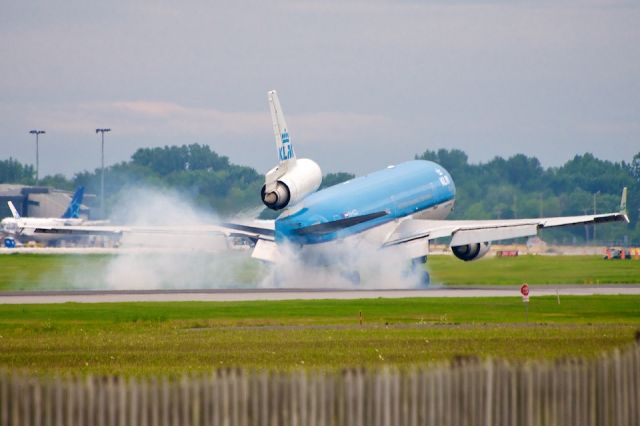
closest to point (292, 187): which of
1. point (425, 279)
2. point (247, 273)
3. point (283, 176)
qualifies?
point (283, 176)

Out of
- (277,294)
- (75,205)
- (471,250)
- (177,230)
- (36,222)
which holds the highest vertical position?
(75,205)

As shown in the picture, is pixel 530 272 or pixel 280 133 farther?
pixel 530 272

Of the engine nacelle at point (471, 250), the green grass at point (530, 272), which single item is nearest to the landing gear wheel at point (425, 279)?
the engine nacelle at point (471, 250)

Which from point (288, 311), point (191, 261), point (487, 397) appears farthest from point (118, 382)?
point (191, 261)

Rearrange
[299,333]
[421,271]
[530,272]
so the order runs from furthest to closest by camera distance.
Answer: [530,272] → [421,271] → [299,333]

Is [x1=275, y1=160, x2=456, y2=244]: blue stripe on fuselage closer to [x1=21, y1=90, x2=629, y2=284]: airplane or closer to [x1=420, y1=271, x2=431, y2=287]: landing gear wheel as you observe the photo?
[x1=21, y1=90, x2=629, y2=284]: airplane

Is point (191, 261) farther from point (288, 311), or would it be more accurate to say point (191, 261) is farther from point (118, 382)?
point (118, 382)

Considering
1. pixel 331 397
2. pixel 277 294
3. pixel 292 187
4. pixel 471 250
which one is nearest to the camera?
pixel 331 397

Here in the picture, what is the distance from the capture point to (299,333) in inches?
1665

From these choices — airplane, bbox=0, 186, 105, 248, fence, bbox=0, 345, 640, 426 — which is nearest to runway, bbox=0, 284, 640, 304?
fence, bbox=0, 345, 640, 426

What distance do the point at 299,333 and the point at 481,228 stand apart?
35.2 metres

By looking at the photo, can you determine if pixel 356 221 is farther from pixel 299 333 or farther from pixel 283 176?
pixel 299 333

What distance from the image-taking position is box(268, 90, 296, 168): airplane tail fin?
67.9 metres

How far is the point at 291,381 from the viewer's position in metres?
15.6
